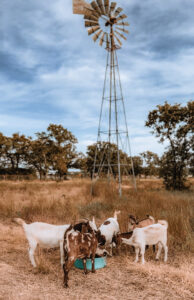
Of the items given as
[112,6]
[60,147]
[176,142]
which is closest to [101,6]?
[112,6]

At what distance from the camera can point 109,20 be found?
1494cm

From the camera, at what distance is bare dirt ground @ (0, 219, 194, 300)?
423cm

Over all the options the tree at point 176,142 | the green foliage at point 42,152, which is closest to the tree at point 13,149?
the green foliage at point 42,152

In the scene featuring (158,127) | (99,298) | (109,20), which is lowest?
(99,298)

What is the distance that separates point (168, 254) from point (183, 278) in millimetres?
1458

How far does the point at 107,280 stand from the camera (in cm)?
481

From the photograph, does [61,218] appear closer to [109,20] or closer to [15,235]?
[15,235]

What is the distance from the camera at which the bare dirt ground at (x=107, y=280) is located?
423cm

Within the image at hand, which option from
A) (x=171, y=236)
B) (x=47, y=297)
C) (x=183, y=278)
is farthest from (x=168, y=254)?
(x=47, y=297)

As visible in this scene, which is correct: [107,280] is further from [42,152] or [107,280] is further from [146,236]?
[42,152]

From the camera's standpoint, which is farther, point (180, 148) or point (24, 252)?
point (180, 148)

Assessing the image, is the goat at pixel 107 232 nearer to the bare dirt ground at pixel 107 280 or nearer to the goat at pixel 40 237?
the bare dirt ground at pixel 107 280

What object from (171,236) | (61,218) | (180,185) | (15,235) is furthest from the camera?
(180,185)

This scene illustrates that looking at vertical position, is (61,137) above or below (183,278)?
above
